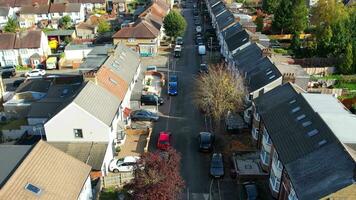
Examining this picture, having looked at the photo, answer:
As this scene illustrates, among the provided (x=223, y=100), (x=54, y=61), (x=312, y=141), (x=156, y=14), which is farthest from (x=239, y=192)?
(x=156, y=14)

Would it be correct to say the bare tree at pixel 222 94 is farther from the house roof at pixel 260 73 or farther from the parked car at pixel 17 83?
the parked car at pixel 17 83

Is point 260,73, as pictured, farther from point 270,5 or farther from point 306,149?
point 270,5

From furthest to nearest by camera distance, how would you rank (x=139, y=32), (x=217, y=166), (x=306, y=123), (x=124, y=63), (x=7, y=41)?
(x=139, y=32) → (x=7, y=41) → (x=124, y=63) → (x=217, y=166) → (x=306, y=123)

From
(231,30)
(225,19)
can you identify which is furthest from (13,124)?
(225,19)

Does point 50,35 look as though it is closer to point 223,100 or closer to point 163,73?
point 163,73

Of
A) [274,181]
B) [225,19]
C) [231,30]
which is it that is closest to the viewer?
[274,181]

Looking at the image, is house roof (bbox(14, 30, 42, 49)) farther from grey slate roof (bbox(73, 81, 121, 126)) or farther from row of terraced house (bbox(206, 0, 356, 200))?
row of terraced house (bbox(206, 0, 356, 200))

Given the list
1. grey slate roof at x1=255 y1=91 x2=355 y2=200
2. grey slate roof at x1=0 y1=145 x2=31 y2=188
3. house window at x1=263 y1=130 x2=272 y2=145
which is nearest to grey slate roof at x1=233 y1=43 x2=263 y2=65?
grey slate roof at x1=255 y1=91 x2=355 y2=200
